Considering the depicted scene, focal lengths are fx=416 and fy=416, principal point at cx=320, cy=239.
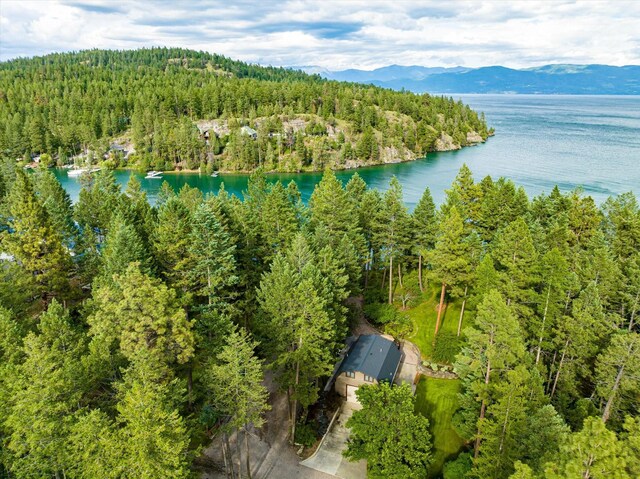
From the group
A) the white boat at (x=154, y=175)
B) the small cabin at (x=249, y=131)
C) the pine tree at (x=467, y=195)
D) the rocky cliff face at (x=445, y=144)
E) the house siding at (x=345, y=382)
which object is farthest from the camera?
the rocky cliff face at (x=445, y=144)

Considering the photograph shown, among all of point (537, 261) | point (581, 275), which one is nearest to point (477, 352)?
point (537, 261)

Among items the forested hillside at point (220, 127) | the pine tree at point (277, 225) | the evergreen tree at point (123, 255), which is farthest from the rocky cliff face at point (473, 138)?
the evergreen tree at point (123, 255)

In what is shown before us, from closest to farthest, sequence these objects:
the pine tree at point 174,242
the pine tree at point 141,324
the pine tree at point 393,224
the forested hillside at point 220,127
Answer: the pine tree at point 141,324 < the pine tree at point 174,242 < the pine tree at point 393,224 < the forested hillside at point 220,127

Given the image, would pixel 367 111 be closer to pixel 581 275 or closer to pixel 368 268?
pixel 368 268

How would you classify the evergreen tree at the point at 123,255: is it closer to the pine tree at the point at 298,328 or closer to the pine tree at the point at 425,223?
the pine tree at the point at 298,328

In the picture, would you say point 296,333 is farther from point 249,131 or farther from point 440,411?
point 249,131

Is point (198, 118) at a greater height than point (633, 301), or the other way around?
point (198, 118)
